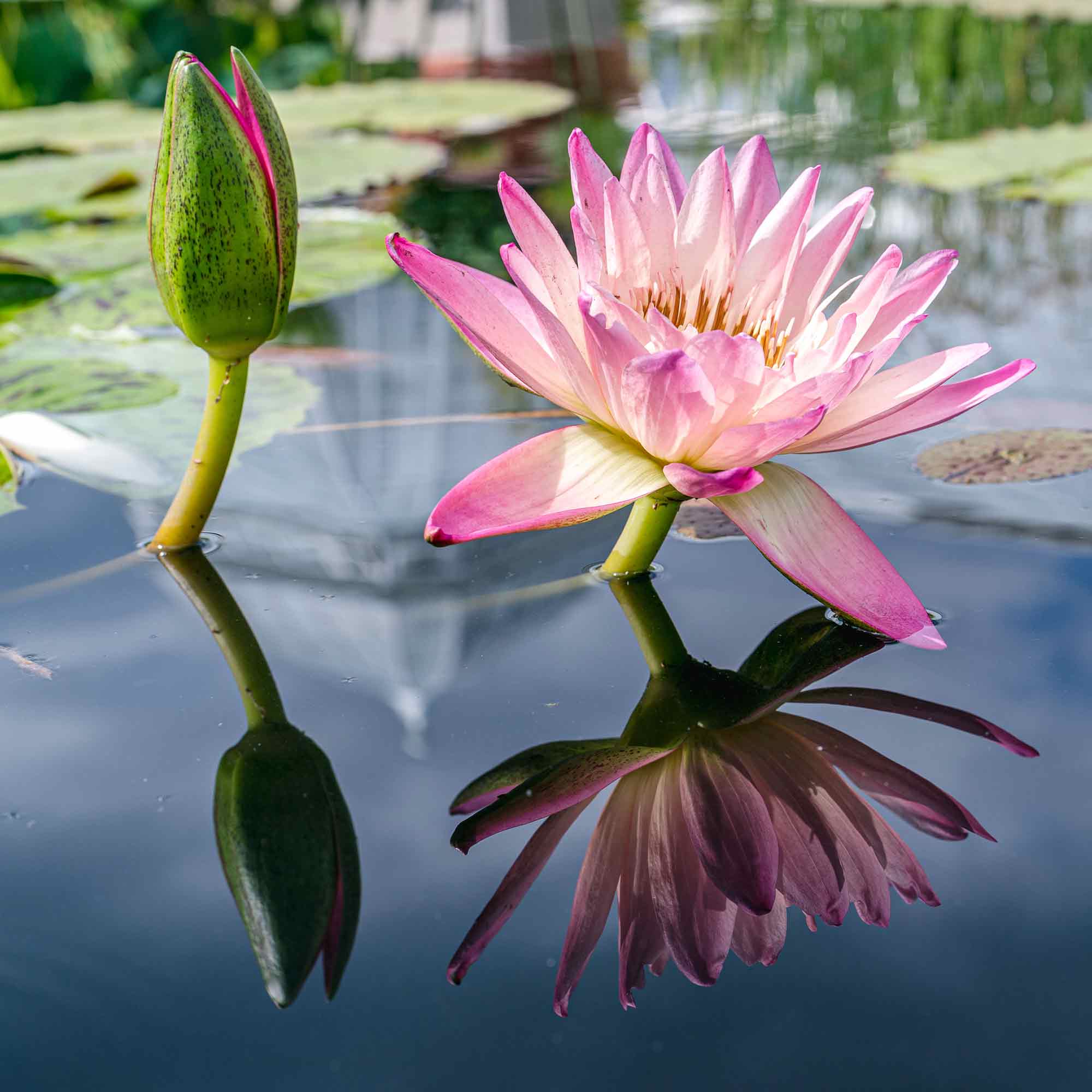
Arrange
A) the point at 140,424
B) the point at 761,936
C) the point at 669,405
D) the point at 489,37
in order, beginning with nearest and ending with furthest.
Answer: the point at 761,936, the point at 669,405, the point at 140,424, the point at 489,37

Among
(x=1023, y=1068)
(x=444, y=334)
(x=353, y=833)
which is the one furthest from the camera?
(x=444, y=334)

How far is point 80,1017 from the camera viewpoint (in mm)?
418

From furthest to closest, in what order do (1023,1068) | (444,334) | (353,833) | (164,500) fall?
(444,334) → (164,500) → (353,833) → (1023,1068)

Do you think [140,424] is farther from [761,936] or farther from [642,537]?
[761,936]

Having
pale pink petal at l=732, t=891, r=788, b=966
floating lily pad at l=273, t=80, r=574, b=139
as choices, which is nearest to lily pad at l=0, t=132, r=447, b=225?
floating lily pad at l=273, t=80, r=574, b=139

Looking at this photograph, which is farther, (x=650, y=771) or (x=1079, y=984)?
(x=650, y=771)

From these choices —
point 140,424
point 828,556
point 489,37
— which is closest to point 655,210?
point 828,556

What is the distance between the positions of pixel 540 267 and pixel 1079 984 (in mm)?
455

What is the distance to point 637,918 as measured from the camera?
1.50 feet

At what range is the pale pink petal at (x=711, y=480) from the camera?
55cm

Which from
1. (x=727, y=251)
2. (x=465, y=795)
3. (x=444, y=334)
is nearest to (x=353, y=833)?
(x=465, y=795)

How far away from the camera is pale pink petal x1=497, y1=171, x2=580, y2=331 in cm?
64

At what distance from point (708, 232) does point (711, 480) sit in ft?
0.64

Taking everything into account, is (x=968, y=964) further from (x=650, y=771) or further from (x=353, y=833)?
(x=353, y=833)
